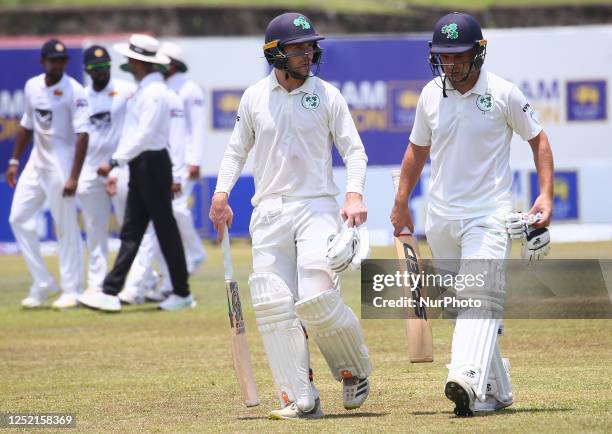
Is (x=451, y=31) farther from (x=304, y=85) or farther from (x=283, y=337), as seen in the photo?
(x=283, y=337)

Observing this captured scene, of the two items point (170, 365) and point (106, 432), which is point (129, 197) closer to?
point (170, 365)

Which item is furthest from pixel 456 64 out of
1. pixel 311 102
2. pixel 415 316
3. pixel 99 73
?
pixel 99 73

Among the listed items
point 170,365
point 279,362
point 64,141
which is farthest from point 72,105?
point 279,362

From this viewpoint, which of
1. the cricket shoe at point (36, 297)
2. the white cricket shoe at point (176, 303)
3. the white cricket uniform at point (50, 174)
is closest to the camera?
the white cricket shoe at point (176, 303)

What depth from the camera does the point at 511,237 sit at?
7148 millimetres

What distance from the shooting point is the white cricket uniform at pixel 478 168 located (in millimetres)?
7137

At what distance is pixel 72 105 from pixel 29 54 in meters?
6.98

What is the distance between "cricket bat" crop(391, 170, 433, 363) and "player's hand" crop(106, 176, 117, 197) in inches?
240

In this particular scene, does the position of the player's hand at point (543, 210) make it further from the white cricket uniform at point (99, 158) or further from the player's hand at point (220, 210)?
the white cricket uniform at point (99, 158)

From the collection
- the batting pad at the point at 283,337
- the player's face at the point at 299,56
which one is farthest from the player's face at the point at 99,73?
the batting pad at the point at 283,337

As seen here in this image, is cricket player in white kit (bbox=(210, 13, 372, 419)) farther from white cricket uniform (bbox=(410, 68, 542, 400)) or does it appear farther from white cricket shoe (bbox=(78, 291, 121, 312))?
white cricket shoe (bbox=(78, 291, 121, 312))

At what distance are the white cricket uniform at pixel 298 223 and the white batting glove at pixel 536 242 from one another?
86 cm

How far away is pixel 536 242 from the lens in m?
7.09

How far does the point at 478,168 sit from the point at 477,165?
0.05ft
